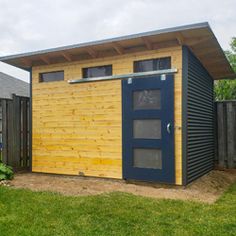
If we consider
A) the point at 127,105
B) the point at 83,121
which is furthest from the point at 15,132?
the point at 127,105

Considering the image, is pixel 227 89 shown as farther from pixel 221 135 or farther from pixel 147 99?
pixel 147 99

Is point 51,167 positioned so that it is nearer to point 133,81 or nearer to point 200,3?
point 133,81

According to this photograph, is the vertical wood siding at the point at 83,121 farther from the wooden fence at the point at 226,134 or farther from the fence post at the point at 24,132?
the wooden fence at the point at 226,134

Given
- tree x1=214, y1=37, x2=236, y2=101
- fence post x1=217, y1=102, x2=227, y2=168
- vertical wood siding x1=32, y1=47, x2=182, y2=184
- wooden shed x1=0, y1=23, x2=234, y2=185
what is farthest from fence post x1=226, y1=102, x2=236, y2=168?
tree x1=214, y1=37, x2=236, y2=101

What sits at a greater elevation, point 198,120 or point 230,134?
point 198,120

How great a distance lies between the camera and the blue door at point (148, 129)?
6.28 metres

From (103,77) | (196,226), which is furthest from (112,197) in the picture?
(103,77)

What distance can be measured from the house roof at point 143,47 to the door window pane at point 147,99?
91cm

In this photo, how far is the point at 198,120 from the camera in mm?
7316

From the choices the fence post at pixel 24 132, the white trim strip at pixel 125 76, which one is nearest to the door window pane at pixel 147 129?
the white trim strip at pixel 125 76

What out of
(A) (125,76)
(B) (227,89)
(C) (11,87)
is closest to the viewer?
(A) (125,76)

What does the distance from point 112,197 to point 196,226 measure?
170 centimetres

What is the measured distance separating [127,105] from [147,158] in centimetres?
117

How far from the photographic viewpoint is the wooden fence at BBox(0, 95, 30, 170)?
25.6ft
